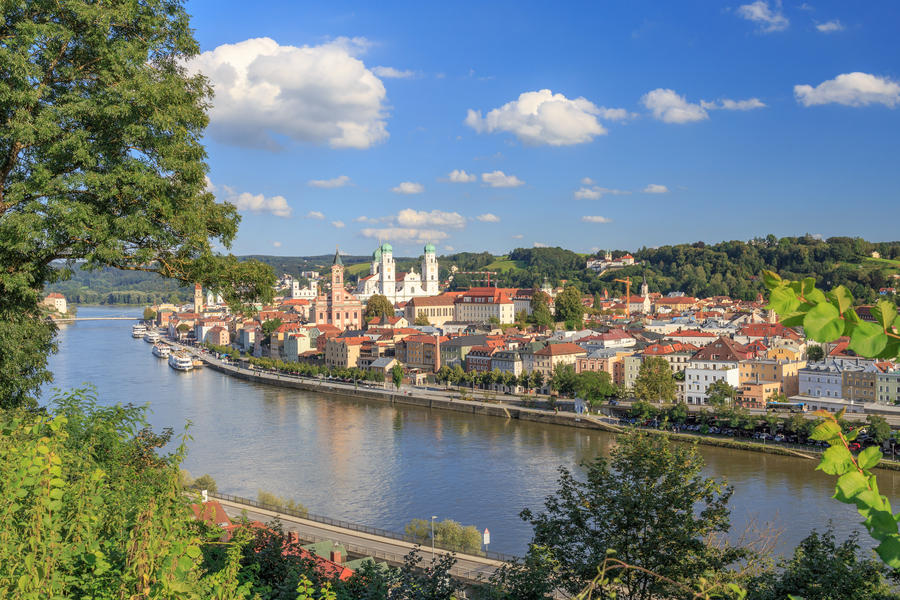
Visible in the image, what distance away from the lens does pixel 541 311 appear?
29609mm

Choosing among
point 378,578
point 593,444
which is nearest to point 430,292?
point 593,444

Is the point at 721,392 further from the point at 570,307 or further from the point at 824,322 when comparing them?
the point at 824,322

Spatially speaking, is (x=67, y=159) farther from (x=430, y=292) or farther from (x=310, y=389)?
(x=430, y=292)

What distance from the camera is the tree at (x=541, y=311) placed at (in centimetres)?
2930

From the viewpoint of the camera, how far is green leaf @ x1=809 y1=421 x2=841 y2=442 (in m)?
0.51

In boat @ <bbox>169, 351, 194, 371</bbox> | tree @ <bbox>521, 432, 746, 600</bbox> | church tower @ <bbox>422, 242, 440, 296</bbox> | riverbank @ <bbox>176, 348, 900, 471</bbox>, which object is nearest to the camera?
tree @ <bbox>521, 432, 746, 600</bbox>

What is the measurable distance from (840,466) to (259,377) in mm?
23687

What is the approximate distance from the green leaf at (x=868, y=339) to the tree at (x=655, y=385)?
15.6 m

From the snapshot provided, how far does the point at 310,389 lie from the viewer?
68.8ft

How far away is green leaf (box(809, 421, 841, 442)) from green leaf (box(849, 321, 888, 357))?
0.21 ft

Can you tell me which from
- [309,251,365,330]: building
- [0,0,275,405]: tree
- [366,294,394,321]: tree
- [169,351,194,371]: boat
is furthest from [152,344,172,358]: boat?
[0,0,275,405]: tree

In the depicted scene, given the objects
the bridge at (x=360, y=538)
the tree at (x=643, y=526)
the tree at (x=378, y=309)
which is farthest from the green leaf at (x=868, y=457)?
the tree at (x=378, y=309)

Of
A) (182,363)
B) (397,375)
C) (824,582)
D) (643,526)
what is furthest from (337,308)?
(824,582)

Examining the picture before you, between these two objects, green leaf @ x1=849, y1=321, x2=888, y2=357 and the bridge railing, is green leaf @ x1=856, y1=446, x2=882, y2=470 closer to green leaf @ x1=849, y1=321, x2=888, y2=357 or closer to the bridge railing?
green leaf @ x1=849, y1=321, x2=888, y2=357
